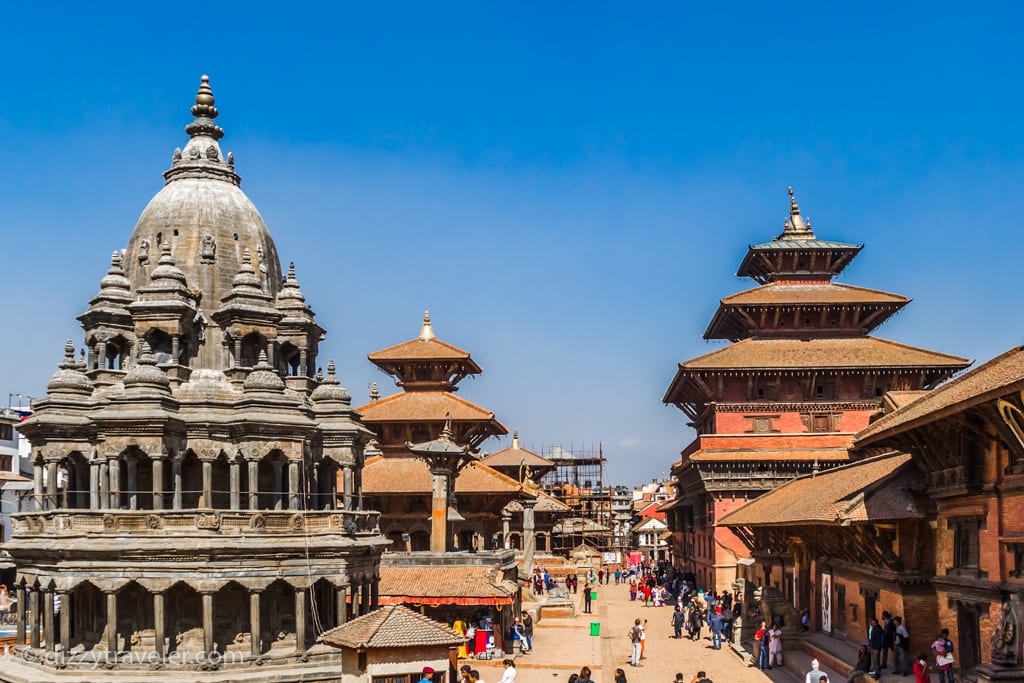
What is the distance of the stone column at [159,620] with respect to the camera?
95.5 ft

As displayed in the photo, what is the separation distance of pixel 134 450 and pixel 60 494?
10.1 feet

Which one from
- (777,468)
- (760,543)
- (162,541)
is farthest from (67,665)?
(777,468)

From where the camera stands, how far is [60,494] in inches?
1245

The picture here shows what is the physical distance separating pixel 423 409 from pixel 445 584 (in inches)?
849

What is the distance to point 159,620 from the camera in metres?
29.2

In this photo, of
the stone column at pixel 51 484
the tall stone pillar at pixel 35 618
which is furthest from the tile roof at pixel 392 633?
the tall stone pillar at pixel 35 618

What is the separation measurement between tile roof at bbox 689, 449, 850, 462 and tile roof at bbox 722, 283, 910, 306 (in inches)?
330

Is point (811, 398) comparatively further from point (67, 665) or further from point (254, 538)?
point (67, 665)

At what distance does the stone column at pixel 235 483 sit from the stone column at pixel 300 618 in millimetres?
3176

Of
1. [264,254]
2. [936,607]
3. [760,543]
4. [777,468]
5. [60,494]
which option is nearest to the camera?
[936,607]

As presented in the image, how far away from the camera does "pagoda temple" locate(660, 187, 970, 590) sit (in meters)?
52.2

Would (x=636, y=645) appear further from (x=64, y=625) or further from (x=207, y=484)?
(x=64, y=625)

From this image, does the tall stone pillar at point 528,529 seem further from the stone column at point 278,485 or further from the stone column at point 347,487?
the stone column at point 278,485

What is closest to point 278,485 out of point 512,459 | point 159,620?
point 159,620
